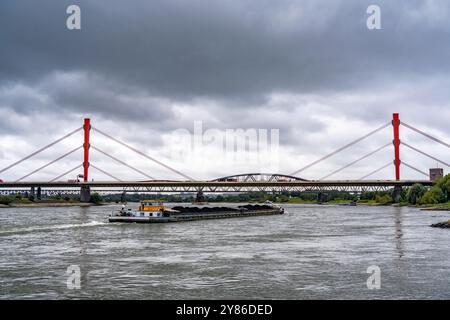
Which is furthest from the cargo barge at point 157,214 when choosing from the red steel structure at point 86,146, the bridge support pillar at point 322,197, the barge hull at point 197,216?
the bridge support pillar at point 322,197

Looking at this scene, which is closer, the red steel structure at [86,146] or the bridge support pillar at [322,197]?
the red steel structure at [86,146]

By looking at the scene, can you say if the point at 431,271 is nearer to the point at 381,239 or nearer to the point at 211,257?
the point at 211,257

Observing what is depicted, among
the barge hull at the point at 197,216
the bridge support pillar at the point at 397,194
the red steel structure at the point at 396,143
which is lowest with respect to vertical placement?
the barge hull at the point at 197,216

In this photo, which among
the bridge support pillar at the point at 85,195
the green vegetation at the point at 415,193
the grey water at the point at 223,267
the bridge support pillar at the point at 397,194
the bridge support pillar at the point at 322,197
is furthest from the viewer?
the bridge support pillar at the point at 322,197

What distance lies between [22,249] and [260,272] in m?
13.2

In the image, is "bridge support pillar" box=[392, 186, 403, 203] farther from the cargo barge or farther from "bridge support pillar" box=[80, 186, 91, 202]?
"bridge support pillar" box=[80, 186, 91, 202]

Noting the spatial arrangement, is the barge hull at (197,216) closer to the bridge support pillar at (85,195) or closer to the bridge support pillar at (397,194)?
the bridge support pillar at (397,194)

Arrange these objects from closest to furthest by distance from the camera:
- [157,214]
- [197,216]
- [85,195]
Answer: [157,214], [197,216], [85,195]

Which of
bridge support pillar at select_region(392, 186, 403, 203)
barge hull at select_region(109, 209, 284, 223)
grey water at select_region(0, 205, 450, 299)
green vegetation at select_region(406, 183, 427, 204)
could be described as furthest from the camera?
bridge support pillar at select_region(392, 186, 403, 203)

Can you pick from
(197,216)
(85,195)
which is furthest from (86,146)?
(197,216)

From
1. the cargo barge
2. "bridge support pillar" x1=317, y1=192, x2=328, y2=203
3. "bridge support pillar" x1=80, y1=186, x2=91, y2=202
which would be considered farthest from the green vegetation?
"bridge support pillar" x1=80, y1=186, x2=91, y2=202

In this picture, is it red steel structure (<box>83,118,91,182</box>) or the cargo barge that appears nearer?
the cargo barge

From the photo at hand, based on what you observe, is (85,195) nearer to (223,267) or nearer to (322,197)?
(322,197)
